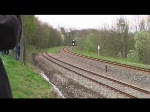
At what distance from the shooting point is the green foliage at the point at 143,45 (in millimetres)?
17520

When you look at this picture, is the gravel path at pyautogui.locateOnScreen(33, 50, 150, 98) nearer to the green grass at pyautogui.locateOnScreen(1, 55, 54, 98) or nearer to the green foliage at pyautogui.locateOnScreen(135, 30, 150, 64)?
the green grass at pyautogui.locateOnScreen(1, 55, 54, 98)

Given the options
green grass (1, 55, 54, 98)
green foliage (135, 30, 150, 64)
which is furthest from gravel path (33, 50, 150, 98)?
green foliage (135, 30, 150, 64)

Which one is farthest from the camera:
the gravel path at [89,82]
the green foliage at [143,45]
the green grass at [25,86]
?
the green foliage at [143,45]

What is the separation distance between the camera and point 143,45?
17.7m

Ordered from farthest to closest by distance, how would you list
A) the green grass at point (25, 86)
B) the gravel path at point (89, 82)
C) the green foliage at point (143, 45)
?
the green foliage at point (143, 45), the gravel path at point (89, 82), the green grass at point (25, 86)

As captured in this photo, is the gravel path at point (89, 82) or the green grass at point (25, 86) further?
the gravel path at point (89, 82)

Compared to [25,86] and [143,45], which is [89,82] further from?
[143,45]

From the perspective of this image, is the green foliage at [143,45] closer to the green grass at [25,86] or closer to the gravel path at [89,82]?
the gravel path at [89,82]

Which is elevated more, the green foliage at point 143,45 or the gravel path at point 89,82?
the green foliage at point 143,45

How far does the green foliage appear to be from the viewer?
57.5 feet

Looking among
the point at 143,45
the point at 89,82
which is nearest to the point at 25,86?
the point at 89,82

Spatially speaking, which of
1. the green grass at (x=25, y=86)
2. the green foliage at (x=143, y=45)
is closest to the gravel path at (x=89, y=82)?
the green grass at (x=25, y=86)
